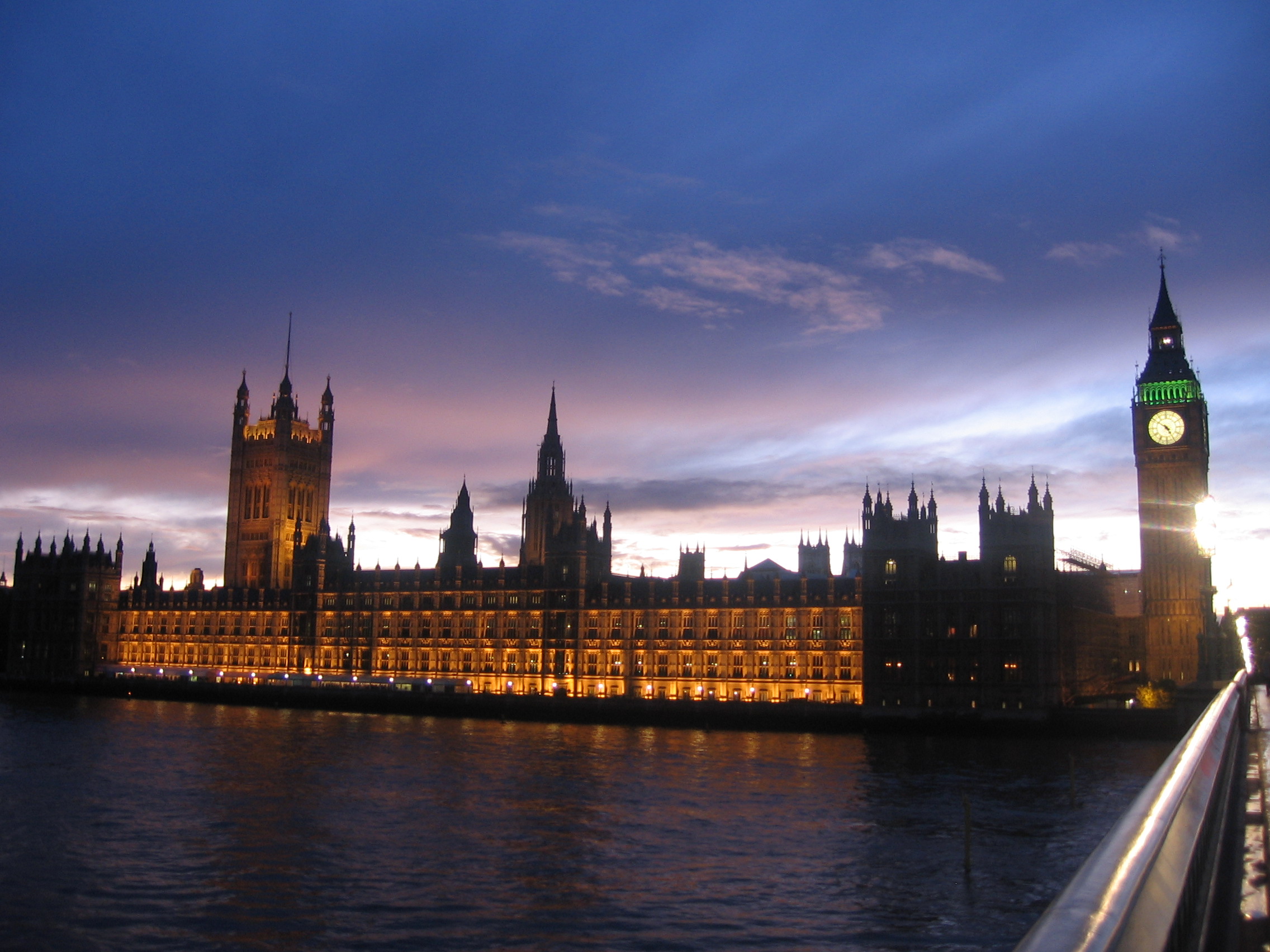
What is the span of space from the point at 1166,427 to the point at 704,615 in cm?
6630

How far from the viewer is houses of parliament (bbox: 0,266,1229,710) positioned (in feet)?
377

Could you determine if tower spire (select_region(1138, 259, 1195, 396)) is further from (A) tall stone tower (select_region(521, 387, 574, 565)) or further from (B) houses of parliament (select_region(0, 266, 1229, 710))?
(A) tall stone tower (select_region(521, 387, 574, 565))

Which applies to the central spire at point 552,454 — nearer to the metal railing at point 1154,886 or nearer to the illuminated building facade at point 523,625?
the illuminated building facade at point 523,625

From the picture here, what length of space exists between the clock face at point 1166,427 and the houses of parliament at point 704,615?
7.7 inches

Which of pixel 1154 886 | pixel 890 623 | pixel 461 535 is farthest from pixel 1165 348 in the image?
pixel 1154 886

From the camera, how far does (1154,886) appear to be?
4.11 meters

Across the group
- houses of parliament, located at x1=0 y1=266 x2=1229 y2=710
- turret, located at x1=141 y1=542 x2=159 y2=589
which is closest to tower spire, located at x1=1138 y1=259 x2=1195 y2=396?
houses of parliament, located at x1=0 y1=266 x2=1229 y2=710

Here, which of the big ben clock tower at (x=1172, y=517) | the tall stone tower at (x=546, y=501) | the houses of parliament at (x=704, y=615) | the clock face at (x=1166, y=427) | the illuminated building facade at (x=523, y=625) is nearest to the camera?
the houses of parliament at (x=704, y=615)

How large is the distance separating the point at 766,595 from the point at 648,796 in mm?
67208

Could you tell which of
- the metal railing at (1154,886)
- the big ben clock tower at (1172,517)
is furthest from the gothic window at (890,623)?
the metal railing at (1154,886)

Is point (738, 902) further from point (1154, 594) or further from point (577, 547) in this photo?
point (1154, 594)

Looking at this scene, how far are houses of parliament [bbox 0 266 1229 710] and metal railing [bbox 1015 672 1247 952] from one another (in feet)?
337

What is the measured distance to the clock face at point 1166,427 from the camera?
14438 centimetres

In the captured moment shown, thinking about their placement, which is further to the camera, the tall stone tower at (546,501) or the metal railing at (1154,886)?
the tall stone tower at (546,501)
